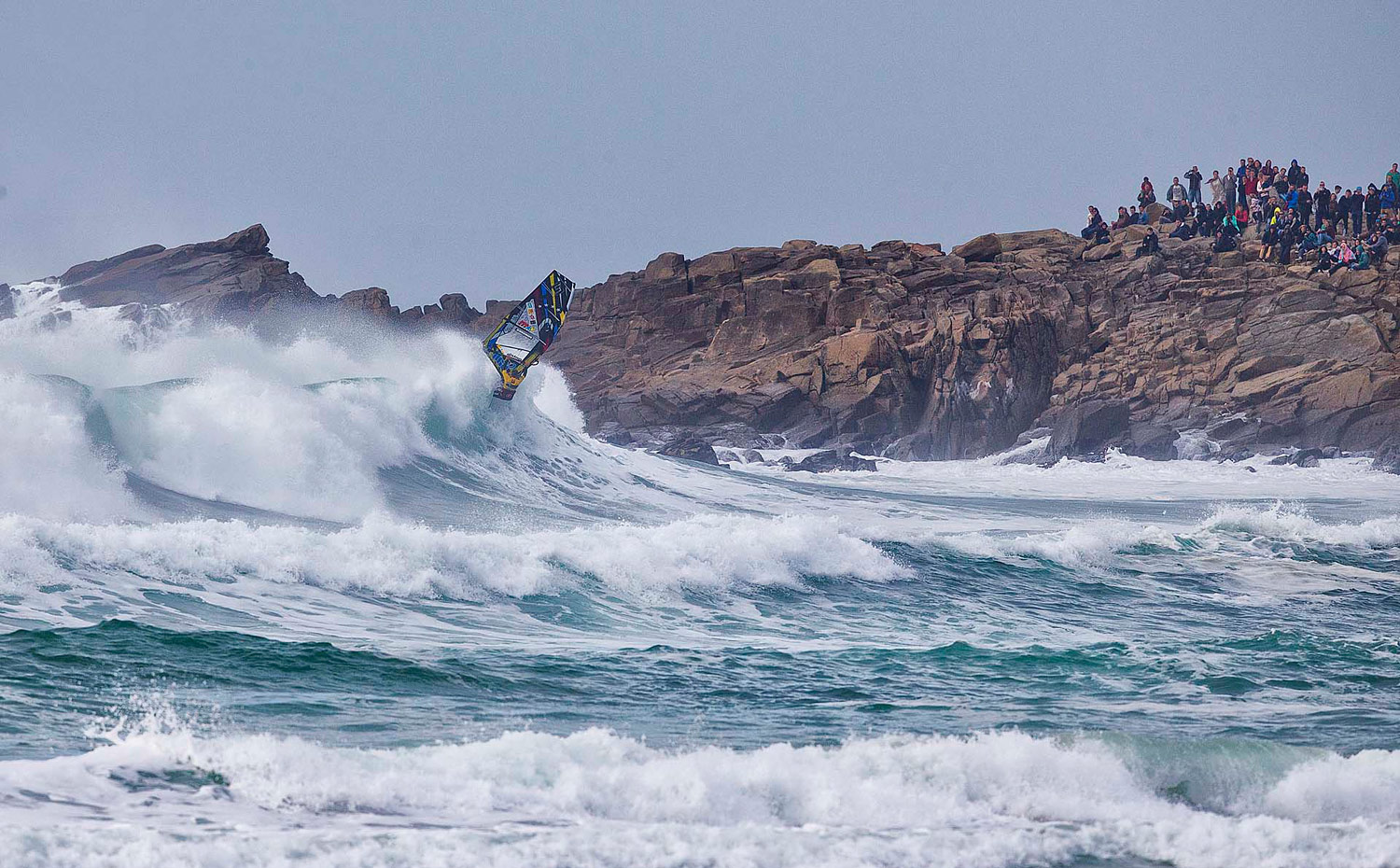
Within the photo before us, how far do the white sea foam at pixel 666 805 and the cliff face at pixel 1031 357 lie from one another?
1797 inches

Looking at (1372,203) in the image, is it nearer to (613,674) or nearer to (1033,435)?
(1033,435)

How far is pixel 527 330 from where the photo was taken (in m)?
32.2

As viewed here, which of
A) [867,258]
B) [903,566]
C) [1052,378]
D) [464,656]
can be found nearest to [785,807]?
[464,656]

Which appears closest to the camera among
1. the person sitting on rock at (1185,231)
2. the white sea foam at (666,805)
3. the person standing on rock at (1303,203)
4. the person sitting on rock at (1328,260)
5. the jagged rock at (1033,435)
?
the white sea foam at (666,805)

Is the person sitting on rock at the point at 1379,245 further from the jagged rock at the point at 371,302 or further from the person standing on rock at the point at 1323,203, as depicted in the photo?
the jagged rock at the point at 371,302

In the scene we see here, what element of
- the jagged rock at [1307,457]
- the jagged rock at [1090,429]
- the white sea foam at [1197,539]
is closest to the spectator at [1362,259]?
the jagged rock at [1307,457]

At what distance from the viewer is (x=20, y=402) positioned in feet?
59.2

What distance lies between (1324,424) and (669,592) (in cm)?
4230

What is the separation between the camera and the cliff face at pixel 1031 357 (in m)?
51.2

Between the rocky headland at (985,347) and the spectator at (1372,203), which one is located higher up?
the spectator at (1372,203)

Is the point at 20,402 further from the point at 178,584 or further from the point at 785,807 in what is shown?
the point at 785,807

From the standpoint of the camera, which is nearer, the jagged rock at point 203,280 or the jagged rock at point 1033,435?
the jagged rock at point 1033,435

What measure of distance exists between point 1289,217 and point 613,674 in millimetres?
50180

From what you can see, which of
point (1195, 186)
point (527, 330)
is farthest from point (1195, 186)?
point (527, 330)
